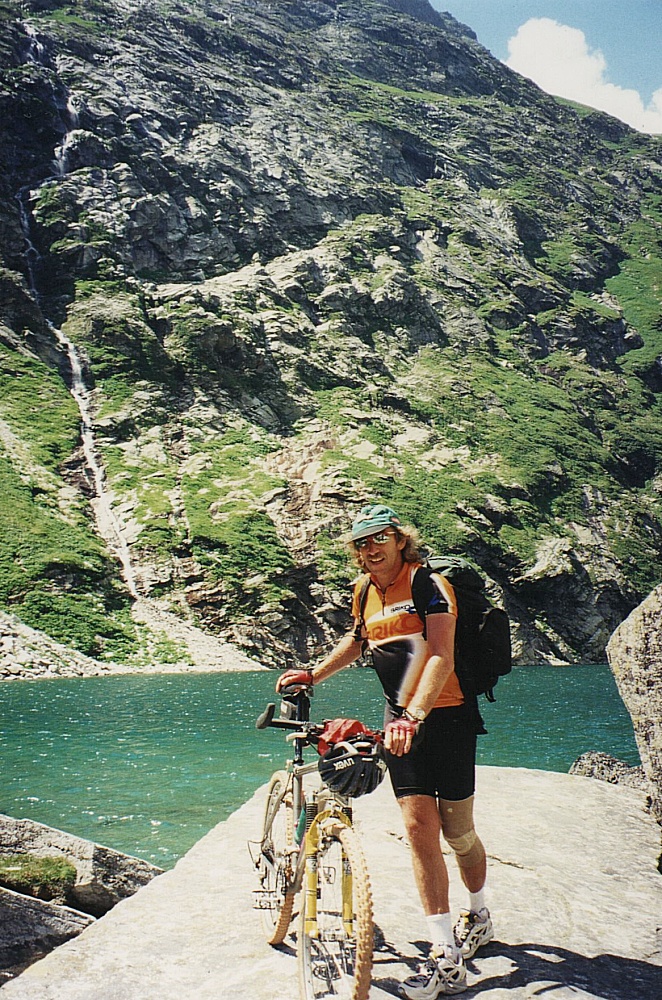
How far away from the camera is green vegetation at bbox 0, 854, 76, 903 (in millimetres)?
6762

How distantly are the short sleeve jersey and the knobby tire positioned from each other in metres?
1.43

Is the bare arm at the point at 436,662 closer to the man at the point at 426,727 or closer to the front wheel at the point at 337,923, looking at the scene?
the man at the point at 426,727

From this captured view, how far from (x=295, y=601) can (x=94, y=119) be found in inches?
3068

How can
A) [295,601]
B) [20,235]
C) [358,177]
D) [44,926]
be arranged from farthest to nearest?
[358,177] < [20,235] < [295,601] < [44,926]

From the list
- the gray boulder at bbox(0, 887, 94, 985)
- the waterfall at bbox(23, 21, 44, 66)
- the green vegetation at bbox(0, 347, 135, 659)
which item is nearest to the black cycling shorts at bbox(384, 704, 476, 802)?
the gray boulder at bbox(0, 887, 94, 985)

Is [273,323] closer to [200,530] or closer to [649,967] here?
[200,530]

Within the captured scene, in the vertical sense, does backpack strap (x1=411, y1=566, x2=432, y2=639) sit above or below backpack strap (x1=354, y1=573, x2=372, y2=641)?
above

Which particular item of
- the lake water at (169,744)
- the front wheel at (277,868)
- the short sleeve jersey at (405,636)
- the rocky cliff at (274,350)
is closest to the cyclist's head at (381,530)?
the short sleeve jersey at (405,636)

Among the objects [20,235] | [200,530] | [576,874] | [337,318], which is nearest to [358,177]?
[337,318]

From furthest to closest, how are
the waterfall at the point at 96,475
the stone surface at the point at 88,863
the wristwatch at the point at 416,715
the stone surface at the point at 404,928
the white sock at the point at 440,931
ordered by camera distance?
the waterfall at the point at 96,475
the stone surface at the point at 88,863
the stone surface at the point at 404,928
the white sock at the point at 440,931
the wristwatch at the point at 416,715

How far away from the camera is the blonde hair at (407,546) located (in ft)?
16.6

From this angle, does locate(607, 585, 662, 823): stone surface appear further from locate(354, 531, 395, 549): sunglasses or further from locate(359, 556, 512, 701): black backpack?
locate(354, 531, 395, 549): sunglasses

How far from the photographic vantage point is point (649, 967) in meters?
5.00

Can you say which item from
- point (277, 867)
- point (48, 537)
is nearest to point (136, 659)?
point (48, 537)
